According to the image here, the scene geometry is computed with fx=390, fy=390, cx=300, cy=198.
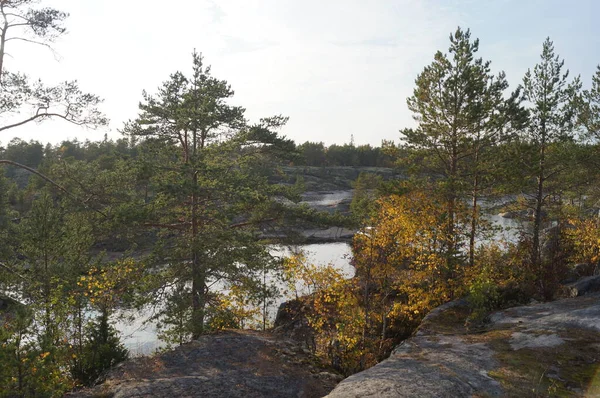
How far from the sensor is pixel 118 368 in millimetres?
12086

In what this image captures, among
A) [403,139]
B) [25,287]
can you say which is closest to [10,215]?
[25,287]

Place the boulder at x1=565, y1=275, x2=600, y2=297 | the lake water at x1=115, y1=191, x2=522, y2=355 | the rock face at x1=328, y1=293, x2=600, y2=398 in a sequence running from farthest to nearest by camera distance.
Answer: the lake water at x1=115, y1=191, x2=522, y2=355
the boulder at x1=565, y1=275, x2=600, y2=297
the rock face at x1=328, y1=293, x2=600, y2=398

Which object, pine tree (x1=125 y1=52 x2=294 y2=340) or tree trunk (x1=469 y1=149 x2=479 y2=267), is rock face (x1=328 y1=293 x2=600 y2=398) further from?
pine tree (x1=125 y1=52 x2=294 y2=340)

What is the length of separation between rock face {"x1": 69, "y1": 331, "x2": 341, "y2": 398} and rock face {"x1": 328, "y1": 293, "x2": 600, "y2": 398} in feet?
9.39

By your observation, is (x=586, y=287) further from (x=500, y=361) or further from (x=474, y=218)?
(x=500, y=361)

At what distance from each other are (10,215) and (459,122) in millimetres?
30233

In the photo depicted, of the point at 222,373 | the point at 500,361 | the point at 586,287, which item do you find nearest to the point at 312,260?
the point at 586,287

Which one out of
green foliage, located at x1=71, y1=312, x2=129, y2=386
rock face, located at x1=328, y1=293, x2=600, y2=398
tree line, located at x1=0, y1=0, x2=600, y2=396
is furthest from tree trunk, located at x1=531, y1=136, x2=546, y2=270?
green foliage, located at x1=71, y1=312, x2=129, y2=386

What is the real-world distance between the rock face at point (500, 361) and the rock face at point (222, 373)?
2.86 meters

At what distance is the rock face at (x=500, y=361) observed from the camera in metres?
7.23

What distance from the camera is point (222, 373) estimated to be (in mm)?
11141

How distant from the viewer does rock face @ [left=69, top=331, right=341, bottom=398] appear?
1008 cm

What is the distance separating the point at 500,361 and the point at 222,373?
23.7ft

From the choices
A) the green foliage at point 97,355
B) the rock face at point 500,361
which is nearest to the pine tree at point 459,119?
the rock face at point 500,361
